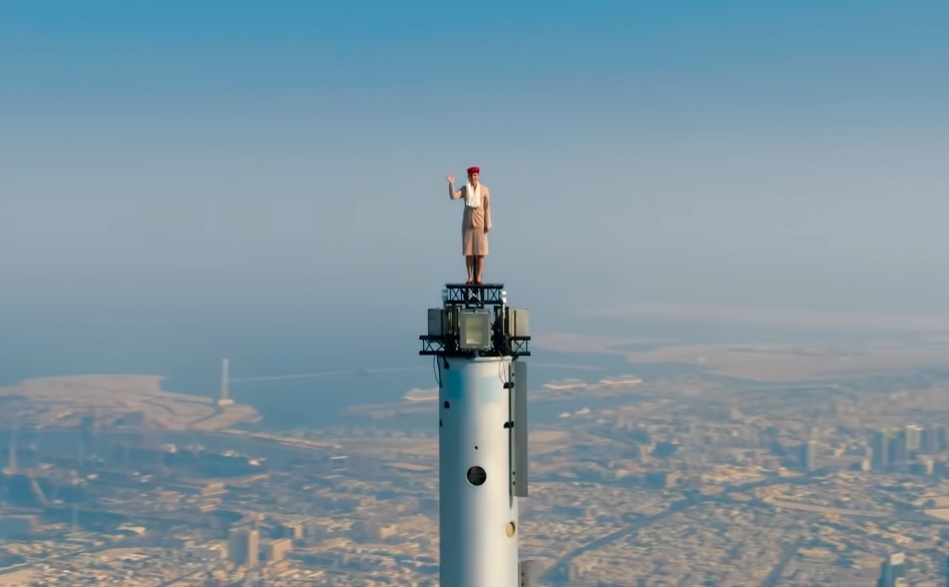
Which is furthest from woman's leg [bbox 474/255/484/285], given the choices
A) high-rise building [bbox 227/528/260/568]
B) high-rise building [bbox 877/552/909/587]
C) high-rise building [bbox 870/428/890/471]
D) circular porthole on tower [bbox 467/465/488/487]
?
high-rise building [bbox 870/428/890/471]

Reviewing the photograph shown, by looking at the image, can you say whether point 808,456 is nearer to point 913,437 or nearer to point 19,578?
point 913,437

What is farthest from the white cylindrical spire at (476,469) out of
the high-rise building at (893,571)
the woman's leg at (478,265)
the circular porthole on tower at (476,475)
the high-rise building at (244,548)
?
the high-rise building at (893,571)

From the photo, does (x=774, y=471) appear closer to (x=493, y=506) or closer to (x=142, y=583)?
(x=142, y=583)

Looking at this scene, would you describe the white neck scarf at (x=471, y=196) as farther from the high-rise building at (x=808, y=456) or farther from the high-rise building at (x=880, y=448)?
the high-rise building at (x=880, y=448)

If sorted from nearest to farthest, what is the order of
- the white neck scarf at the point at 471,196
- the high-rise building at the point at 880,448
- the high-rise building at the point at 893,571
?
the white neck scarf at the point at 471,196, the high-rise building at the point at 893,571, the high-rise building at the point at 880,448

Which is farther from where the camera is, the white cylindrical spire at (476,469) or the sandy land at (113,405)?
the sandy land at (113,405)

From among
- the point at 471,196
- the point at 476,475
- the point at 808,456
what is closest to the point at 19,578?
the point at 476,475

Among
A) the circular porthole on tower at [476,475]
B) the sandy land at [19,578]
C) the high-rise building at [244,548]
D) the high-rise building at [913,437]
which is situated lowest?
the sandy land at [19,578]
